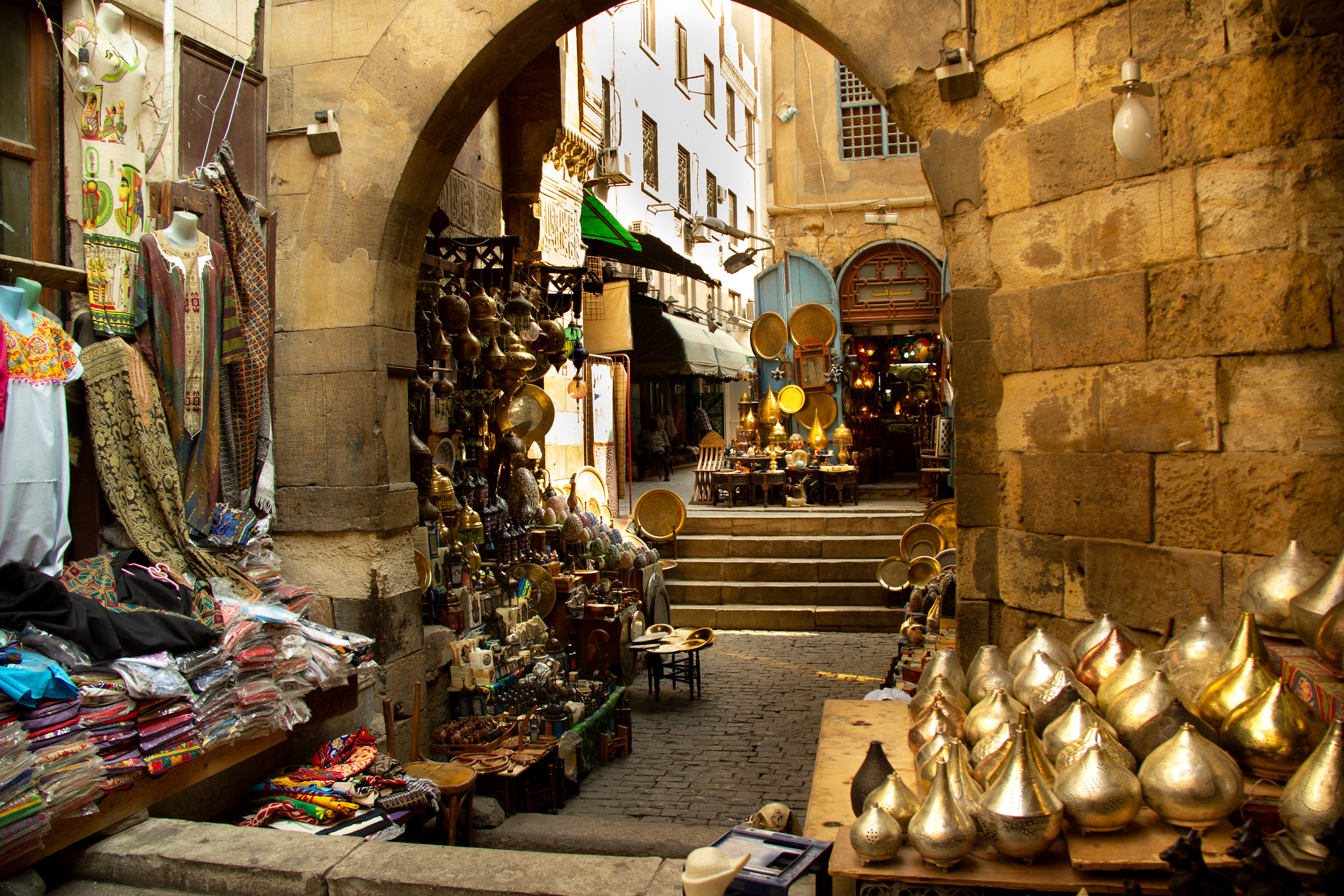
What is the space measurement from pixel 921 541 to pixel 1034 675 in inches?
214

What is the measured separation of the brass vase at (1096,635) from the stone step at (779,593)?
6848mm

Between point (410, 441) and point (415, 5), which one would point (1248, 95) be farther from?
point (410, 441)

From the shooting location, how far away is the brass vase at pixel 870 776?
8.51 ft

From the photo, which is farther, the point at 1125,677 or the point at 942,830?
the point at 1125,677

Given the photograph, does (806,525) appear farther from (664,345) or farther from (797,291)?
(797,291)

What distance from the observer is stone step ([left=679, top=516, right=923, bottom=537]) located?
11.0m

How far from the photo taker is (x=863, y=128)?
15.6 meters

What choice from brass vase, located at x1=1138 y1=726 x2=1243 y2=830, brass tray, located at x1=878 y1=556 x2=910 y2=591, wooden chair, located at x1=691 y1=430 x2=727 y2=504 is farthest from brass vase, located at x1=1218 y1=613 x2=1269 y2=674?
wooden chair, located at x1=691 y1=430 x2=727 y2=504

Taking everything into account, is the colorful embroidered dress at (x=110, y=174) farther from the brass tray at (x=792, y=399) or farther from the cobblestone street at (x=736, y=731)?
the brass tray at (x=792, y=399)

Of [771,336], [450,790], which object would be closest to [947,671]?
[450,790]

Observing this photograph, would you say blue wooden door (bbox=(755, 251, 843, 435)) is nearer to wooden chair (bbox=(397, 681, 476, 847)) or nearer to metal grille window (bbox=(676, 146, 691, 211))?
metal grille window (bbox=(676, 146, 691, 211))

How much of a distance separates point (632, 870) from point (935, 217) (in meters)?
13.4

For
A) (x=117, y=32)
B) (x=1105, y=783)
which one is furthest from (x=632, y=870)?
(x=117, y=32)

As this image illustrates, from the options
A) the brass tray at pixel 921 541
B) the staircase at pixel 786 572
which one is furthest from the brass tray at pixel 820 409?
the brass tray at pixel 921 541
